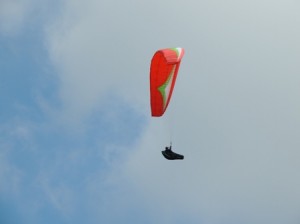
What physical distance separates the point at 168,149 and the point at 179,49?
9.98m

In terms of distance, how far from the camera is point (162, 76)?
359 feet

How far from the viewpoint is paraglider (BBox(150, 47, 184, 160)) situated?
4264 inches

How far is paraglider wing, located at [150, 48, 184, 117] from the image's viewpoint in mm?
108250

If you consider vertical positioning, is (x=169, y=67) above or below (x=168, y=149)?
above

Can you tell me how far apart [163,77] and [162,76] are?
0.50 feet

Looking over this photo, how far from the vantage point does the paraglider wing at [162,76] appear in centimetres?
10825

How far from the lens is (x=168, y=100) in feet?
364

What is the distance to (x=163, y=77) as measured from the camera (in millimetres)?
109500

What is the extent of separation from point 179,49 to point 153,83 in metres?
4.34

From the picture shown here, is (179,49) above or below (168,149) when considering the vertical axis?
above

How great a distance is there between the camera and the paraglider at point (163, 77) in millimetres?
108312

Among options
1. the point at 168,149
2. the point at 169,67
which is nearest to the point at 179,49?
the point at 169,67

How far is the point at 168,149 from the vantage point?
362 feet

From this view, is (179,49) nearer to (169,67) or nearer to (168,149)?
(169,67)
